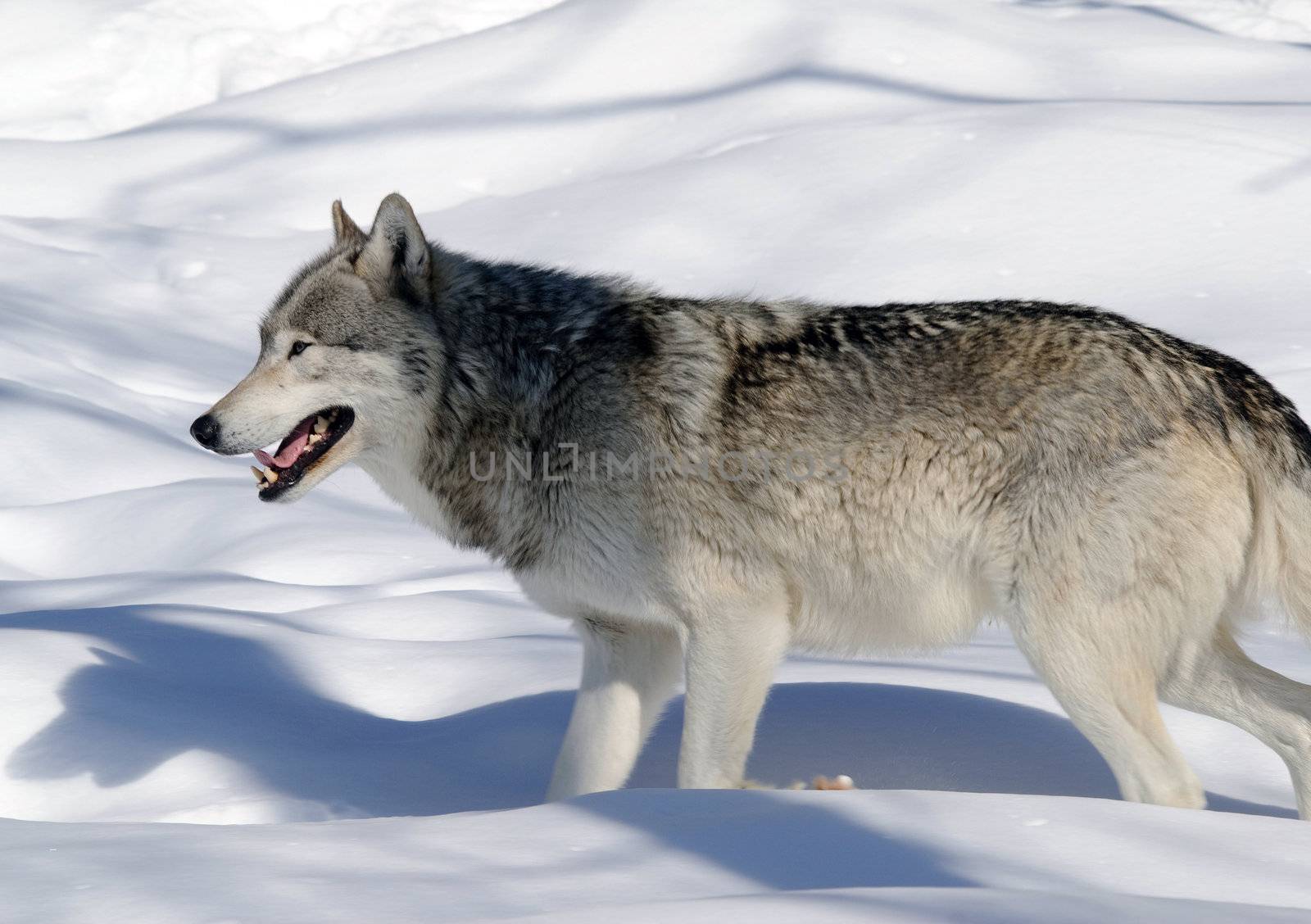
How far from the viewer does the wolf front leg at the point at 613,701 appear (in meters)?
3.61

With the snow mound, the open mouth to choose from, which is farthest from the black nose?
the snow mound

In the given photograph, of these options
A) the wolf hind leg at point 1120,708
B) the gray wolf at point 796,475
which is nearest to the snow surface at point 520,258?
the wolf hind leg at point 1120,708

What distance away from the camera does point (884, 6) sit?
40.3ft

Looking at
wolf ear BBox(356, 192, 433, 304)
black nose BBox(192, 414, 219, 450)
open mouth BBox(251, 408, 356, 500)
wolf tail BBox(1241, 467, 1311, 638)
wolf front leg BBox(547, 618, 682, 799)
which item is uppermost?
wolf ear BBox(356, 192, 433, 304)

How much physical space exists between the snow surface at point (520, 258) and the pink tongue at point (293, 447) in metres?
0.81

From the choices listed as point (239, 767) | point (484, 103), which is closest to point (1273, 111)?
point (484, 103)

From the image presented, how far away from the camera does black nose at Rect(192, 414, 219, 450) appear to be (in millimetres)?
3541

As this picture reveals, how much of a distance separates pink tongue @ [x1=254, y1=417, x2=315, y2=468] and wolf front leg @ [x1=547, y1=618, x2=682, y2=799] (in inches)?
36.5

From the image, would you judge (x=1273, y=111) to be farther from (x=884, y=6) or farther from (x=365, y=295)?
(x=365, y=295)

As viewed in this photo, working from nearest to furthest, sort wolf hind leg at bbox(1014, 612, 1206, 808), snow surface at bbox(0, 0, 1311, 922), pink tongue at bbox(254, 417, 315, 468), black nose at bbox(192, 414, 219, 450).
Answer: snow surface at bbox(0, 0, 1311, 922), wolf hind leg at bbox(1014, 612, 1206, 808), black nose at bbox(192, 414, 219, 450), pink tongue at bbox(254, 417, 315, 468)

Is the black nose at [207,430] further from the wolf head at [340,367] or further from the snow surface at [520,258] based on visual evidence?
the snow surface at [520,258]

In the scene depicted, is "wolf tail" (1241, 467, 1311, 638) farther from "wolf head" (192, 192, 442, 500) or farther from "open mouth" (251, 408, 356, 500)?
"open mouth" (251, 408, 356, 500)

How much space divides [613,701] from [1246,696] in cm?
165

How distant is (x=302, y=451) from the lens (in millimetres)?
3676
